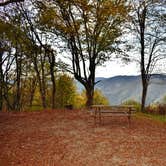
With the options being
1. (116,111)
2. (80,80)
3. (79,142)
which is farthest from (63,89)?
(79,142)

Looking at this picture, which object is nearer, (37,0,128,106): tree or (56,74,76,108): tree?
(37,0,128,106): tree

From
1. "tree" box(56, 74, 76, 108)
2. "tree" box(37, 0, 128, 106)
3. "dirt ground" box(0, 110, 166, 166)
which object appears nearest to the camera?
"dirt ground" box(0, 110, 166, 166)

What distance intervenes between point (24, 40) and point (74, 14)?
4.94m

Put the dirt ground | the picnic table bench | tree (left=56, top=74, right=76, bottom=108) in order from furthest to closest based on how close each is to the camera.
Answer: tree (left=56, top=74, right=76, bottom=108) → the picnic table bench → the dirt ground

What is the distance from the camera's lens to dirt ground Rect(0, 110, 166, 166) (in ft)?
33.3

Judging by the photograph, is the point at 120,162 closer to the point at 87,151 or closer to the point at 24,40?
the point at 87,151

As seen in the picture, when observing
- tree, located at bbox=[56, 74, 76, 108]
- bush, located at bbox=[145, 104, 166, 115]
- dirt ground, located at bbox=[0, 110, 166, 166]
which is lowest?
dirt ground, located at bbox=[0, 110, 166, 166]

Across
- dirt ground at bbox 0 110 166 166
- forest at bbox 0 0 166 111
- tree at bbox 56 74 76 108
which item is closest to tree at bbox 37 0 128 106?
forest at bbox 0 0 166 111

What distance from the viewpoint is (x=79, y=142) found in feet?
40.3

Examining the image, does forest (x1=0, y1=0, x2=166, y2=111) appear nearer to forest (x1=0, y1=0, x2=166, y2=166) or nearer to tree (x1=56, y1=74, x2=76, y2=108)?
forest (x1=0, y1=0, x2=166, y2=166)

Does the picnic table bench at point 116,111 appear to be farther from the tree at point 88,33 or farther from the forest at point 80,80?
the tree at point 88,33

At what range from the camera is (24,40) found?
25516 mm

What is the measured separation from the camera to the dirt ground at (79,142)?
10.2 m

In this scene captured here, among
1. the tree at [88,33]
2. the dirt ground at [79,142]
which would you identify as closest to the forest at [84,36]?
the tree at [88,33]
